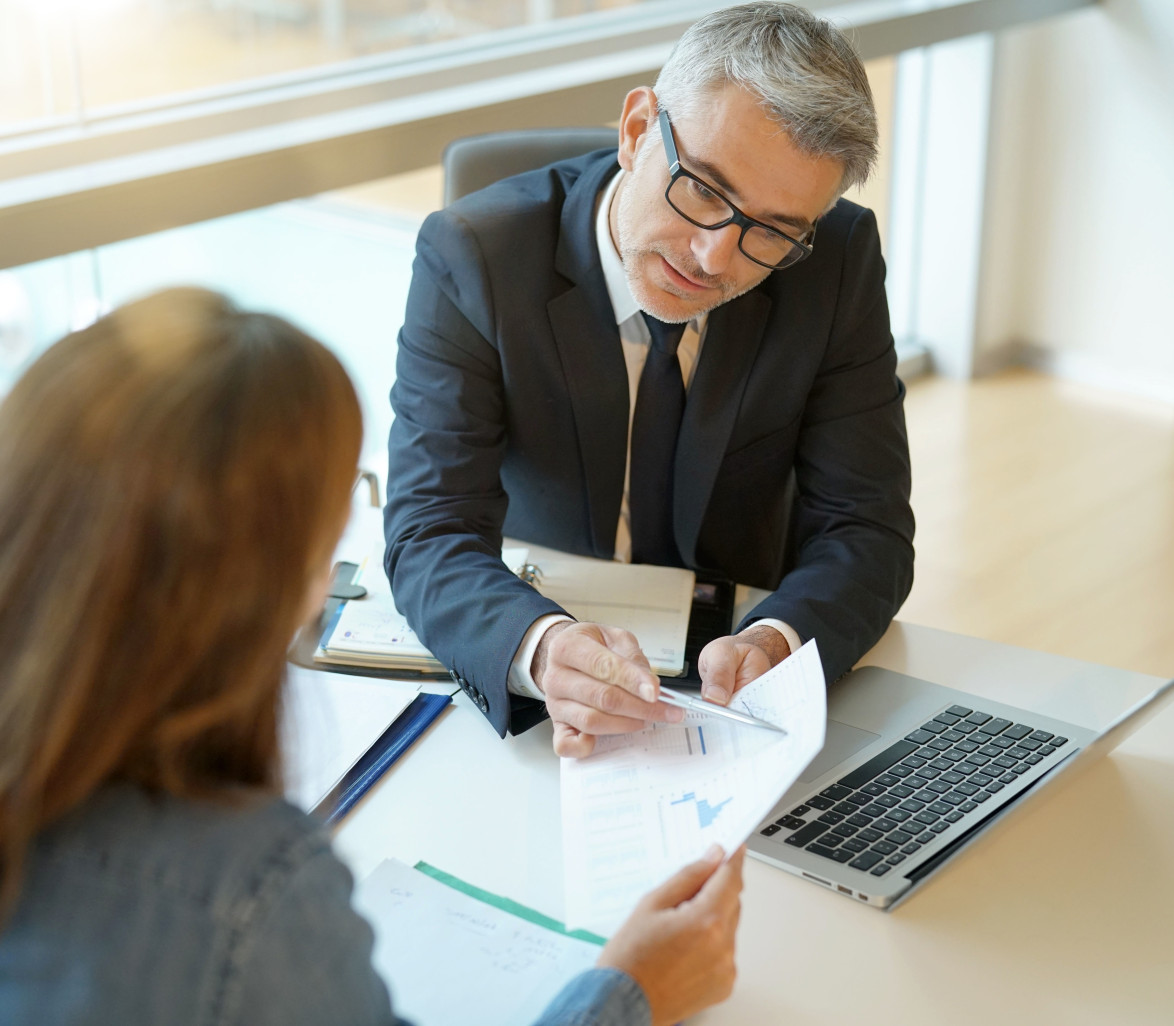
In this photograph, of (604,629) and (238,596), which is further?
(604,629)

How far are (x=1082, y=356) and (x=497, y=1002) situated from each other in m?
3.96

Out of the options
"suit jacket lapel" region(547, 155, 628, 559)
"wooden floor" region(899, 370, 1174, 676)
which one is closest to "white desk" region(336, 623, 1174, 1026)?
"suit jacket lapel" region(547, 155, 628, 559)

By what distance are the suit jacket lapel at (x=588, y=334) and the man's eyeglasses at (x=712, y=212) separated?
0.57ft

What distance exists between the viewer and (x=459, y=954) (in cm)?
94

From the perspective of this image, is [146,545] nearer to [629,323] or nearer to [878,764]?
[878,764]

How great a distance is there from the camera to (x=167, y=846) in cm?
68

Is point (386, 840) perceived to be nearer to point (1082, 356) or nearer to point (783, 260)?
point (783, 260)

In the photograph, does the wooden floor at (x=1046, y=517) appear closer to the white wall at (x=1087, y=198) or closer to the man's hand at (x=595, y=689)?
the white wall at (x=1087, y=198)

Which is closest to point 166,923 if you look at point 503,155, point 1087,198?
point 503,155

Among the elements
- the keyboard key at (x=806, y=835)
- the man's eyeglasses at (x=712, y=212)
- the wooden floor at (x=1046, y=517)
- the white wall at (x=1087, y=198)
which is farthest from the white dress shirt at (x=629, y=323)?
the white wall at (x=1087, y=198)

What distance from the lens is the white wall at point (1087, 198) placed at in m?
3.96

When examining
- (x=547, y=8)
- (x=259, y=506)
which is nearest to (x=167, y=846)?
(x=259, y=506)

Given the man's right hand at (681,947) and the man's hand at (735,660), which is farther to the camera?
the man's hand at (735,660)

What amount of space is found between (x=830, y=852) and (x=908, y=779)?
0.44 feet
